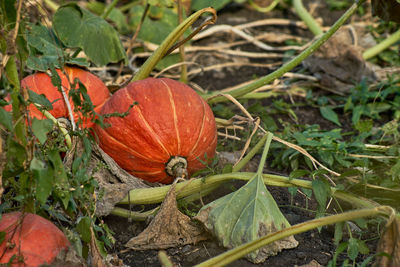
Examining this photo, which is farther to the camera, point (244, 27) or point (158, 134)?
point (244, 27)

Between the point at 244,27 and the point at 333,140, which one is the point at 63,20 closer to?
the point at 333,140

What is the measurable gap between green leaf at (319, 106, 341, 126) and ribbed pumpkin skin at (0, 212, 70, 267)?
1.94 m

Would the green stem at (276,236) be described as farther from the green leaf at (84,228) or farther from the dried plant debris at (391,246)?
the green leaf at (84,228)

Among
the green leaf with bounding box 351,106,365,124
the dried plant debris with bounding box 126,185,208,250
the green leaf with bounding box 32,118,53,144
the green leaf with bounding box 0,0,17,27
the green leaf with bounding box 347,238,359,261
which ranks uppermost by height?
the green leaf with bounding box 0,0,17,27

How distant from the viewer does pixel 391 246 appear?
1587mm

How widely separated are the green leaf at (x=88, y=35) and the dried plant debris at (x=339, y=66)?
4.31 feet

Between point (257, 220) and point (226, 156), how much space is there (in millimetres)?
770

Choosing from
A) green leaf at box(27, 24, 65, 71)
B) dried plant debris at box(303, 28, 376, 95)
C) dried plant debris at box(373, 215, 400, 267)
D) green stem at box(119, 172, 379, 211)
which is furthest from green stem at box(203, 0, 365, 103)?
dried plant debris at box(373, 215, 400, 267)

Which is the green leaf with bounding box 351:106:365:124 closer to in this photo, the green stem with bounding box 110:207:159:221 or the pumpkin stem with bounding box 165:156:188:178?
the pumpkin stem with bounding box 165:156:188:178

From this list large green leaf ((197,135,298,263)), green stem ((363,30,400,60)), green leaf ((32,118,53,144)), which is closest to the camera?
green leaf ((32,118,53,144))

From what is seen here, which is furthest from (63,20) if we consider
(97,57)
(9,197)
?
(9,197)

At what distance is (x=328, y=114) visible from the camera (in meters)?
3.28

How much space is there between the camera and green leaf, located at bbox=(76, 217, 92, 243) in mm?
1599

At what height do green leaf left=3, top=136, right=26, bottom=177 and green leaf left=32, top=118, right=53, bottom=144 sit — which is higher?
green leaf left=32, top=118, right=53, bottom=144
